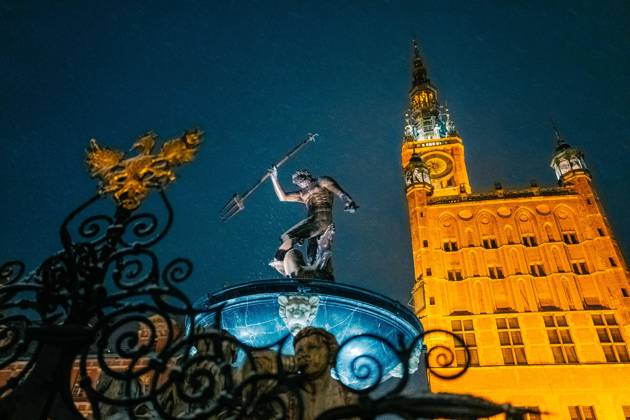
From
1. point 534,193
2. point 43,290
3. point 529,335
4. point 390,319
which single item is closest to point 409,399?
point 43,290

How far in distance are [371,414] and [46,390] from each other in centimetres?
152

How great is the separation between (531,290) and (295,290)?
25857 millimetres

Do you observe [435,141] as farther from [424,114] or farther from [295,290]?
[295,290]

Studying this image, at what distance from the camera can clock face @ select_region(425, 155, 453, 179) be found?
3928cm

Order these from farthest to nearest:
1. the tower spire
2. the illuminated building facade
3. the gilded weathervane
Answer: the tower spire, the illuminated building facade, the gilded weathervane

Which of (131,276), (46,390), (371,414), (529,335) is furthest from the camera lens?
(529,335)

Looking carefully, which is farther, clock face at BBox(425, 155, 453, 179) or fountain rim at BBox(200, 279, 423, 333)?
clock face at BBox(425, 155, 453, 179)

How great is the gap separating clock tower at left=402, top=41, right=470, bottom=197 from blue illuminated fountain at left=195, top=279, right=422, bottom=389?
3252 cm

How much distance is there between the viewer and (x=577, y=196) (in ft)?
100

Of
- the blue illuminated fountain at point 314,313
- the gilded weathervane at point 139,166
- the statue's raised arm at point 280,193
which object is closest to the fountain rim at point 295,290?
the blue illuminated fountain at point 314,313

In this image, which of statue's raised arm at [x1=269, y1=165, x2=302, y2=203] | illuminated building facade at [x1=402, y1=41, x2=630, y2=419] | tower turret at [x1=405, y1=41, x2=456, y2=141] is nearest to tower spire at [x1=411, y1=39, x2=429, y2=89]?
tower turret at [x1=405, y1=41, x2=456, y2=141]

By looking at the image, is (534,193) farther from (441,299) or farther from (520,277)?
(441,299)

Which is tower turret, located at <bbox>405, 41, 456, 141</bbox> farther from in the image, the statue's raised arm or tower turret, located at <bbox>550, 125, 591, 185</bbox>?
the statue's raised arm

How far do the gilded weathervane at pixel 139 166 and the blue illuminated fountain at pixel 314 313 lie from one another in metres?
2.96
